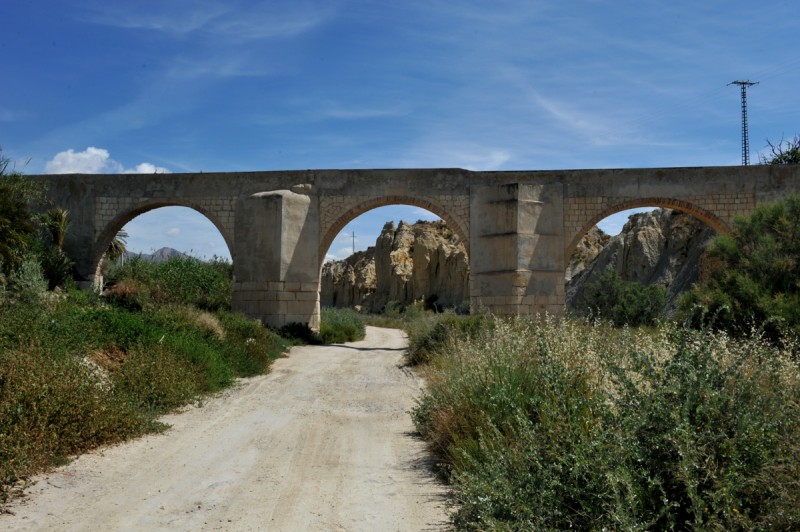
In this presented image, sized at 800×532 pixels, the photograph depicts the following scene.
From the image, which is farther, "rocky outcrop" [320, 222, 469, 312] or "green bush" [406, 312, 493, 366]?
"rocky outcrop" [320, 222, 469, 312]

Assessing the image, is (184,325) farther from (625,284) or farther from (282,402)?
(625,284)

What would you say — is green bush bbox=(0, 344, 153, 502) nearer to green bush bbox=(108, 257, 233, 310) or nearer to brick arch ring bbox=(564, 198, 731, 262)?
green bush bbox=(108, 257, 233, 310)

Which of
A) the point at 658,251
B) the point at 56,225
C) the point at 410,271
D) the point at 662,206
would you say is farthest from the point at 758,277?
the point at 410,271

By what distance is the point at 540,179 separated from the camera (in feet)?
59.5

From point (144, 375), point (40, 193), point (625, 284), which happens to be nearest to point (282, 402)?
point (144, 375)

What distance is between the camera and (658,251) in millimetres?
28484

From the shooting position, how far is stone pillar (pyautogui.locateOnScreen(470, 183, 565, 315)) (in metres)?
17.6

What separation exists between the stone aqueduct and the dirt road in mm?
9070

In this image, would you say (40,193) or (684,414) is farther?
(40,193)

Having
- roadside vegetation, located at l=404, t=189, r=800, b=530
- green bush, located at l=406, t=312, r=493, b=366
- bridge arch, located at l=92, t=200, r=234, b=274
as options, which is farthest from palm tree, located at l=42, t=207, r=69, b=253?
roadside vegetation, located at l=404, t=189, r=800, b=530

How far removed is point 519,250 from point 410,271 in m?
A: 29.1

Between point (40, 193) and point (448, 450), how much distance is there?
17053mm

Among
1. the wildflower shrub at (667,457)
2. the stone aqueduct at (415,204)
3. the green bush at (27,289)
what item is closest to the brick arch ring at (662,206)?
the stone aqueduct at (415,204)

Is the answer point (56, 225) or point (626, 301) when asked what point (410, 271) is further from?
point (56, 225)
